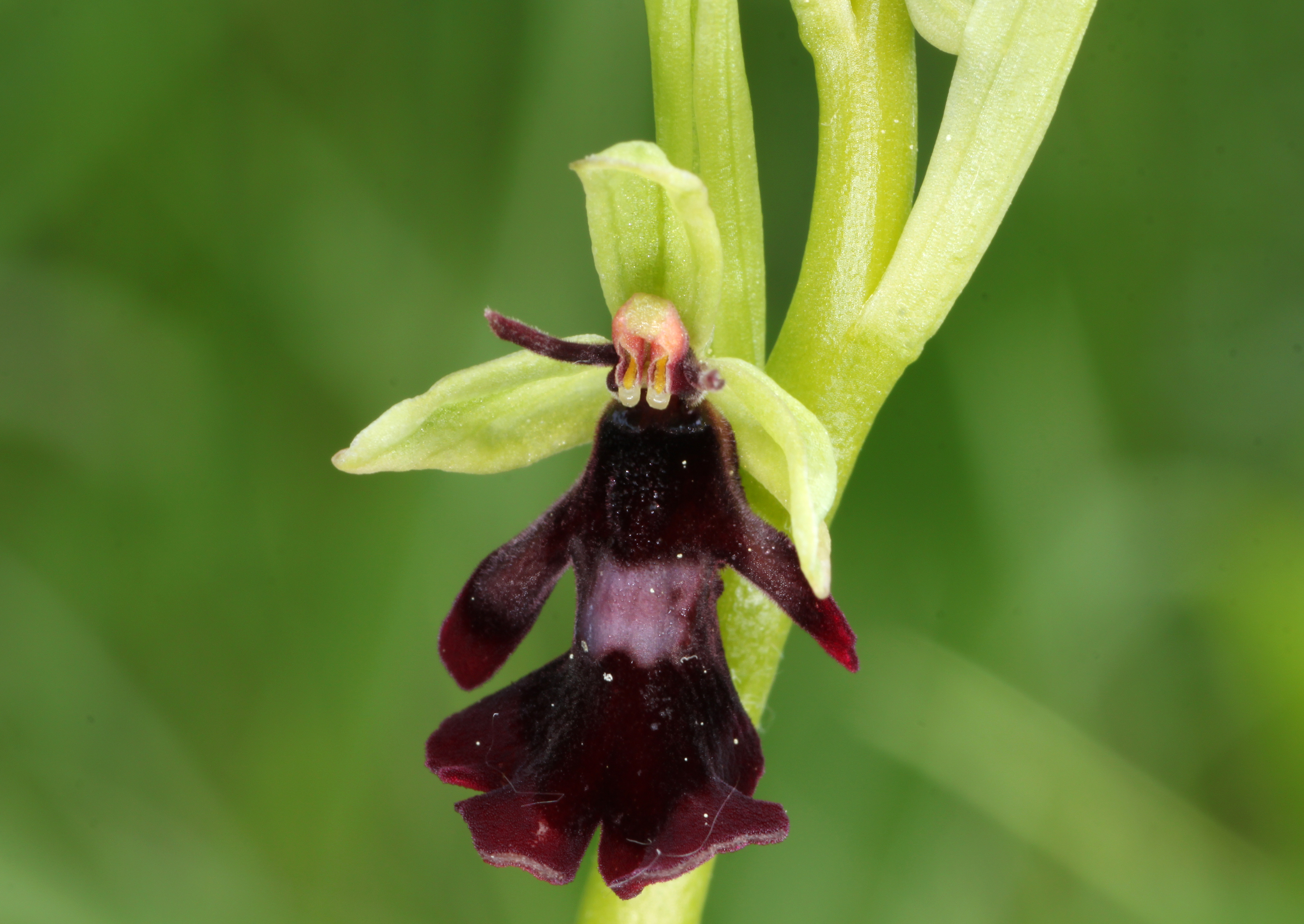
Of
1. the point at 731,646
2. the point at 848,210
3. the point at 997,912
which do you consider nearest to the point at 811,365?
the point at 848,210

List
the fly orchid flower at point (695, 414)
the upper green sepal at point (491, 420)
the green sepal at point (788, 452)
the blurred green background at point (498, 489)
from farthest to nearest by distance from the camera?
the blurred green background at point (498, 489) → the upper green sepal at point (491, 420) → the fly orchid flower at point (695, 414) → the green sepal at point (788, 452)

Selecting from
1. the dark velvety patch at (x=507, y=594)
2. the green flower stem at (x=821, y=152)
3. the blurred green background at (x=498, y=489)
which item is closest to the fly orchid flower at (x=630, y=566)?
the dark velvety patch at (x=507, y=594)

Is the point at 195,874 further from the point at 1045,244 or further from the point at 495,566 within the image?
the point at 1045,244

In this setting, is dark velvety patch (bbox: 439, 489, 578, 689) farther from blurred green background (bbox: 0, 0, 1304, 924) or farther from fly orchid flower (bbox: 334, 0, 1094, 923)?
blurred green background (bbox: 0, 0, 1304, 924)

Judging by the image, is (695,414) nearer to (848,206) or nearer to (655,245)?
(655,245)

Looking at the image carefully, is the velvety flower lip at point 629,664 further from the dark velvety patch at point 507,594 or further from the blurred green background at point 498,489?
the blurred green background at point 498,489

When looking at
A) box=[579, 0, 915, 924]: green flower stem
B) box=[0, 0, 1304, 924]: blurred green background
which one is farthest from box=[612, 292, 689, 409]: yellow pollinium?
box=[0, 0, 1304, 924]: blurred green background
